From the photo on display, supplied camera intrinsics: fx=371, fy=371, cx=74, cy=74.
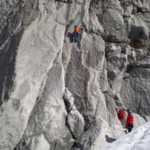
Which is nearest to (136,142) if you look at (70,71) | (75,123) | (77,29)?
(75,123)

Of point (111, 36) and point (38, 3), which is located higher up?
point (38, 3)

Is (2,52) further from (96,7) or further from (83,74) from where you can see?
(96,7)

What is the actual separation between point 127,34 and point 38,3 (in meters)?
9.04

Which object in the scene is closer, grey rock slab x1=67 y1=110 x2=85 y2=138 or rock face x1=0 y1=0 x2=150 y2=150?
rock face x1=0 y1=0 x2=150 y2=150

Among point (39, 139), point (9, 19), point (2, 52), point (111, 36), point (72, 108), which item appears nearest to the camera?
point (39, 139)

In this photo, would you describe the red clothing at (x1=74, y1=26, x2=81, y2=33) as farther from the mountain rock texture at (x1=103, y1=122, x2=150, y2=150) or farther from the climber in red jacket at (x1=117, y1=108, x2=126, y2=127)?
the mountain rock texture at (x1=103, y1=122, x2=150, y2=150)

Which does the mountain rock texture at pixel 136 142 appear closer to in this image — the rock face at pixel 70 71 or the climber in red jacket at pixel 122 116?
the rock face at pixel 70 71

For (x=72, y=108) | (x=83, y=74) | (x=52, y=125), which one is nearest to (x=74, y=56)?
(x=83, y=74)

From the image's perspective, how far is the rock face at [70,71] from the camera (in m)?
24.1

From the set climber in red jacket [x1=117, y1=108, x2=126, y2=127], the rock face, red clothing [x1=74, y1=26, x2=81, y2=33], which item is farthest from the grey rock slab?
red clothing [x1=74, y1=26, x2=81, y2=33]

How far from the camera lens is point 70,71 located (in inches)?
1118

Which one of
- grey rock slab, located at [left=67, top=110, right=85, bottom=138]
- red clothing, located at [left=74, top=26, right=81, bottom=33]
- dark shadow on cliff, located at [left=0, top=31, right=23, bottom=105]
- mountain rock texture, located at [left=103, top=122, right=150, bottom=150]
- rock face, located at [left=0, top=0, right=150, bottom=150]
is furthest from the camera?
red clothing, located at [left=74, top=26, right=81, bottom=33]

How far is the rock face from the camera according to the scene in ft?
78.9

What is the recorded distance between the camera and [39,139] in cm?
2375
